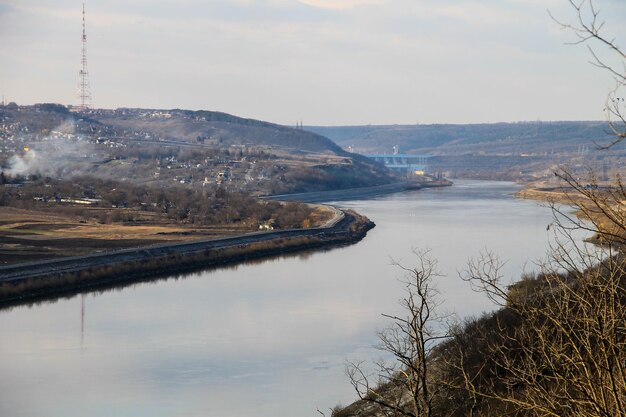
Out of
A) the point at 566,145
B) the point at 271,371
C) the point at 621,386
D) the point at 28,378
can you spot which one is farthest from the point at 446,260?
the point at 566,145

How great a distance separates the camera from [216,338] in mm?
11773

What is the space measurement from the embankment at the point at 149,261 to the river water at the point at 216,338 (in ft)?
2.25

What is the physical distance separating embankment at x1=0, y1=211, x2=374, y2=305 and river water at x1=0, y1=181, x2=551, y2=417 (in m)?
0.68

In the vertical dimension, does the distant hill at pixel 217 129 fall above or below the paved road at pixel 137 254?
above

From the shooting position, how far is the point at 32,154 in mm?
49312

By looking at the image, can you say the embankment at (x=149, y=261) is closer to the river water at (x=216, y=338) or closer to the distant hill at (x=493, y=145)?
the river water at (x=216, y=338)

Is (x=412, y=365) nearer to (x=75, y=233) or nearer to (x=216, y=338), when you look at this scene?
(x=216, y=338)

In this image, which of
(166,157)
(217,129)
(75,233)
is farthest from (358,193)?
(217,129)

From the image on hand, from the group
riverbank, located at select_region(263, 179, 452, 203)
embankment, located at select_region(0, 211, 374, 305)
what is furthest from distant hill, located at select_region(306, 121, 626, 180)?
embankment, located at select_region(0, 211, 374, 305)

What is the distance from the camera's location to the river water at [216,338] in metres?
9.12

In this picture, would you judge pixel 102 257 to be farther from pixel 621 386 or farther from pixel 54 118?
pixel 54 118

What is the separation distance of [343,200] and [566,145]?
61.3 meters

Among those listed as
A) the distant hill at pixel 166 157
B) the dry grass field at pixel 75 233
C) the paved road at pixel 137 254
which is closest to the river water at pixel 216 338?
the paved road at pixel 137 254

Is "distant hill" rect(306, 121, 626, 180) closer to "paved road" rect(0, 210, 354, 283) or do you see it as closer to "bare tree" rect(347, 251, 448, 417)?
"paved road" rect(0, 210, 354, 283)
